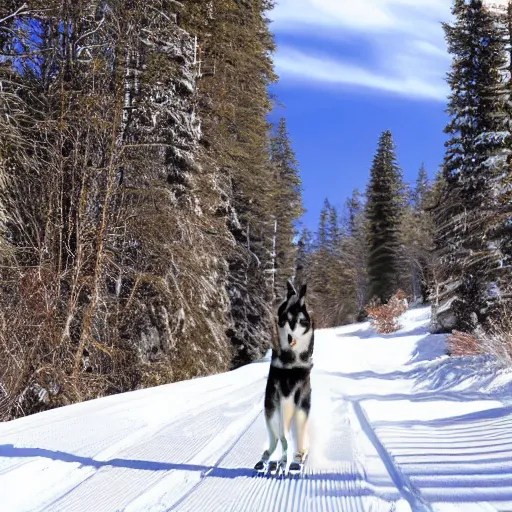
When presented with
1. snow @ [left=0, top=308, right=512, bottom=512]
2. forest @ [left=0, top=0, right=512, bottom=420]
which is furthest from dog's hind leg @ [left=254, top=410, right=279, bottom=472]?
forest @ [left=0, top=0, right=512, bottom=420]

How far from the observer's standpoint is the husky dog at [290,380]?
4.26 m

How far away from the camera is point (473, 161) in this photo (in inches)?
Answer: 754

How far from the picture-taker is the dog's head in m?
4.27

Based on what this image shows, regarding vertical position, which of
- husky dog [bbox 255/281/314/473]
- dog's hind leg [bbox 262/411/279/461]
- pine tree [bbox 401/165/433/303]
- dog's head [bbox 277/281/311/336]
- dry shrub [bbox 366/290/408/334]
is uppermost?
pine tree [bbox 401/165/433/303]

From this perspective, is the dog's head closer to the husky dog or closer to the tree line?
the husky dog

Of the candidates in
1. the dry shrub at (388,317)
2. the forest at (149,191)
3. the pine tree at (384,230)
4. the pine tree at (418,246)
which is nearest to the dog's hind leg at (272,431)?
the forest at (149,191)

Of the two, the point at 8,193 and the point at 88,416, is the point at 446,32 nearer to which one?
the point at 8,193

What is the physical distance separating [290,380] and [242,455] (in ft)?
3.66

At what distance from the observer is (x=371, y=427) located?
6176 mm

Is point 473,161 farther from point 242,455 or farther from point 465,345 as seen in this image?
point 242,455

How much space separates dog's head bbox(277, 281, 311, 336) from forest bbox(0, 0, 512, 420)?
2.18 m

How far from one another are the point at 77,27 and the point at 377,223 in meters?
39.5

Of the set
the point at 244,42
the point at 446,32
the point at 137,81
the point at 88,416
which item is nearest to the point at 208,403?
the point at 88,416

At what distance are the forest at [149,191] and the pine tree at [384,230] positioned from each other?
2402 centimetres
